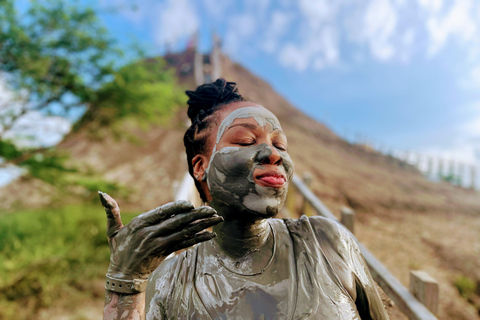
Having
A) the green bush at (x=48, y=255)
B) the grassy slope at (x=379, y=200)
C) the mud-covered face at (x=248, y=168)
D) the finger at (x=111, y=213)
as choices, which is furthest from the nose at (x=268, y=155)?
the green bush at (x=48, y=255)

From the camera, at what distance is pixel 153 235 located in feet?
3.31

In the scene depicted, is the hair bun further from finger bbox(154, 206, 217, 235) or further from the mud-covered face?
finger bbox(154, 206, 217, 235)

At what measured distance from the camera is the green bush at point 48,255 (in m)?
6.42

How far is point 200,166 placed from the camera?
4.39 ft

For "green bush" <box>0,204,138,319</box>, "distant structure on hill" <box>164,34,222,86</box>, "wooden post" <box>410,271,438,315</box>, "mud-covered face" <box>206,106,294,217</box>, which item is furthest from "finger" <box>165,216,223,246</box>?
"distant structure on hill" <box>164,34,222,86</box>

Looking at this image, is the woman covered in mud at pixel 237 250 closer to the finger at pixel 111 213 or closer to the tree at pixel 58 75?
the finger at pixel 111 213

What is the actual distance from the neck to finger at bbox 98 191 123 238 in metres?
0.41

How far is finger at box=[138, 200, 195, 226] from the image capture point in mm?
1010

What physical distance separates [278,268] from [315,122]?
29533 millimetres

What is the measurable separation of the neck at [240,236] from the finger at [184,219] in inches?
9.5

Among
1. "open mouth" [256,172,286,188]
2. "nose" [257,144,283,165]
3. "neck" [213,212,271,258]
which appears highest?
"nose" [257,144,283,165]

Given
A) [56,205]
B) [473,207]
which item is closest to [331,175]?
[473,207]

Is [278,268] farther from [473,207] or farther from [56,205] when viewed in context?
[473,207]

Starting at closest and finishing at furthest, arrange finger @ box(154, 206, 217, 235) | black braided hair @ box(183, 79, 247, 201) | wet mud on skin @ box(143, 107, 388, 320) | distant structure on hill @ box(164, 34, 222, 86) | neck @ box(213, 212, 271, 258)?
finger @ box(154, 206, 217, 235) → wet mud on skin @ box(143, 107, 388, 320) → neck @ box(213, 212, 271, 258) → black braided hair @ box(183, 79, 247, 201) → distant structure on hill @ box(164, 34, 222, 86)
